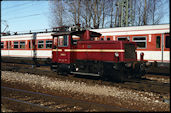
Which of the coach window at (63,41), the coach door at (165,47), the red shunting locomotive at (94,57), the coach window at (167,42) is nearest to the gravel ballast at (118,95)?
the red shunting locomotive at (94,57)

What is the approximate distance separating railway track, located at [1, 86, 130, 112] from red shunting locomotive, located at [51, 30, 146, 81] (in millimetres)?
4036

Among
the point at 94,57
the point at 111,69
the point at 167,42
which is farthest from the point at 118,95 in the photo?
the point at 167,42

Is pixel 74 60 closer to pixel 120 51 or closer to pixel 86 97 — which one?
pixel 120 51

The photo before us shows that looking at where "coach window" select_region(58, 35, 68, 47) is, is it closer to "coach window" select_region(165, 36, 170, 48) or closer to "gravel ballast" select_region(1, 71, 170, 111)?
"gravel ballast" select_region(1, 71, 170, 111)

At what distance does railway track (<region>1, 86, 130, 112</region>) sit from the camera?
20.3 ft

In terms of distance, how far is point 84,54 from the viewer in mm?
12047

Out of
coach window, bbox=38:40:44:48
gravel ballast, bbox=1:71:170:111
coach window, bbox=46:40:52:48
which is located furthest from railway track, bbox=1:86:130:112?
coach window, bbox=38:40:44:48

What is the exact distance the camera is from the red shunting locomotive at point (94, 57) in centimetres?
1053

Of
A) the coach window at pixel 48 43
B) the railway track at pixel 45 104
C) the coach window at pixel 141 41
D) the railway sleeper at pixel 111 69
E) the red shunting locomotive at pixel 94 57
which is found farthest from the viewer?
the coach window at pixel 48 43

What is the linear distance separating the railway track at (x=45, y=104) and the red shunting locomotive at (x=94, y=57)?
4036 mm

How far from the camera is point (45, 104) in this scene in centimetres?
668

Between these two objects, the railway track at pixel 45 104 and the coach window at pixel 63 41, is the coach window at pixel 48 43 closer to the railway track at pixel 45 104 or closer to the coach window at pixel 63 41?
the coach window at pixel 63 41

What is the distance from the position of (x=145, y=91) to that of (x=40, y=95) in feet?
15.8

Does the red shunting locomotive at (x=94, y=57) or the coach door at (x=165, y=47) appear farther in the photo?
the coach door at (x=165, y=47)
